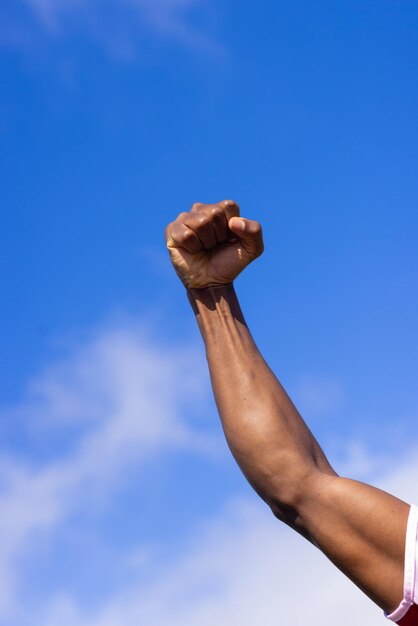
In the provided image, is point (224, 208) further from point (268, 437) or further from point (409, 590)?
point (409, 590)

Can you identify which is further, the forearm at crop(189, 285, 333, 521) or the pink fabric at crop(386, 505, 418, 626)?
the forearm at crop(189, 285, 333, 521)

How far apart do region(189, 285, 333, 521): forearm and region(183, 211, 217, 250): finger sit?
360mm

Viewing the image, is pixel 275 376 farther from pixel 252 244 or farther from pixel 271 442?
pixel 252 244

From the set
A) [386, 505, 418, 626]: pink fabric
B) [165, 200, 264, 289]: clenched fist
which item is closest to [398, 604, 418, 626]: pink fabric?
[386, 505, 418, 626]: pink fabric

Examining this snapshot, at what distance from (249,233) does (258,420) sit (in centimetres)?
85

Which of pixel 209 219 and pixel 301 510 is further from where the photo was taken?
pixel 209 219

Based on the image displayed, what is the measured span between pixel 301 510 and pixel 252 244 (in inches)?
47.7

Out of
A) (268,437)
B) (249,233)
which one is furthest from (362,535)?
(249,233)

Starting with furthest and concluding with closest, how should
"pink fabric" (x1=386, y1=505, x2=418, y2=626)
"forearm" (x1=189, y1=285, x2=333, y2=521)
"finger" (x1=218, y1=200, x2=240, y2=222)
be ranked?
Result: "finger" (x1=218, y1=200, x2=240, y2=222)
"forearm" (x1=189, y1=285, x2=333, y2=521)
"pink fabric" (x1=386, y1=505, x2=418, y2=626)

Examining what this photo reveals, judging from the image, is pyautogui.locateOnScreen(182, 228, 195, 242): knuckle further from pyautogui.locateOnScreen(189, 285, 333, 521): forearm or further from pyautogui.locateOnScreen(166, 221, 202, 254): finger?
pyautogui.locateOnScreen(189, 285, 333, 521): forearm

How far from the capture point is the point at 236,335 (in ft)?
12.5

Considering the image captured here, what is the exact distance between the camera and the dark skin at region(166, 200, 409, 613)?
3.29 meters

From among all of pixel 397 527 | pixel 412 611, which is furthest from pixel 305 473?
pixel 412 611

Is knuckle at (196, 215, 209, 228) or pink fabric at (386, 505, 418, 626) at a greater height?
knuckle at (196, 215, 209, 228)
